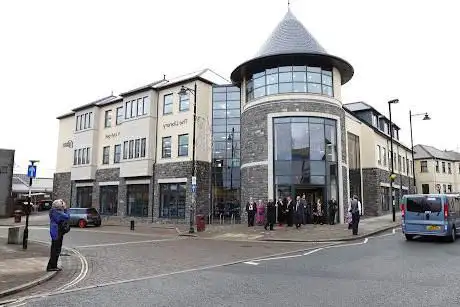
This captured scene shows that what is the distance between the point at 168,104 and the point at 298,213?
47.8ft

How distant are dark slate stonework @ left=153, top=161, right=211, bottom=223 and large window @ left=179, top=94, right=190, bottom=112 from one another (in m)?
4.13

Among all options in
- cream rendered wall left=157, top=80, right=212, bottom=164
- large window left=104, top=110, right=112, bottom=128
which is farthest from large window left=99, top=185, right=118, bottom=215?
cream rendered wall left=157, top=80, right=212, bottom=164

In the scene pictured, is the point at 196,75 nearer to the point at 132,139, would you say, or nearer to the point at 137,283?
the point at 132,139

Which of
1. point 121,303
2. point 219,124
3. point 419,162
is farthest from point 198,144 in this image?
point 419,162

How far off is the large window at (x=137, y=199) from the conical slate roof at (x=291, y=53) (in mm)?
11926

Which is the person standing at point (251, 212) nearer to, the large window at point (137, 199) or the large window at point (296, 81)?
the large window at point (296, 81)

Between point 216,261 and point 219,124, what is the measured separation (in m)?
19.8

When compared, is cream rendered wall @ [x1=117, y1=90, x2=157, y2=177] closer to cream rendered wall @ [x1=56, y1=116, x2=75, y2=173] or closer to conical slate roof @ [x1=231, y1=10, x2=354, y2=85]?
conical slate roof @ [x1=231, y1=10, x2=354, y2=85]

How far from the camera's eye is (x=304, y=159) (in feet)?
81.7

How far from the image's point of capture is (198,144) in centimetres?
3012

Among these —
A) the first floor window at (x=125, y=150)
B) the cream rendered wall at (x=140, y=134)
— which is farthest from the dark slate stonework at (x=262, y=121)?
the first floor window at (x=125, y=150)

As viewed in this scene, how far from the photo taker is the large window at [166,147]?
31392 millimetres

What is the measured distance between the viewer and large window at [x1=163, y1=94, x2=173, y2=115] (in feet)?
105

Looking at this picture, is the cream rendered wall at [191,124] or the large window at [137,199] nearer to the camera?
the cream rendered wall at [191,124]
